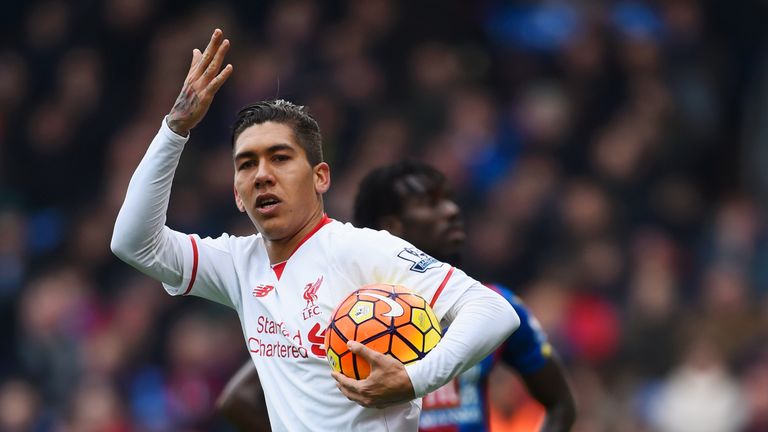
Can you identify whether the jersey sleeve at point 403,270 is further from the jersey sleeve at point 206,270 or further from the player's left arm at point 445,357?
the jersey sleeve at point 206,270

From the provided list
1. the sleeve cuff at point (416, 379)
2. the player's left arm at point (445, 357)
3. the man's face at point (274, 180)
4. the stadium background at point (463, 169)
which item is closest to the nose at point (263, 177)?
the man's face at point (274, 180)

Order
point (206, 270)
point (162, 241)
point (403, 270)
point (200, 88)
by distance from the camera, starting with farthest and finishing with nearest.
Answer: point (206, 270), point (162, 241), point (200, 88), point (403, 270)

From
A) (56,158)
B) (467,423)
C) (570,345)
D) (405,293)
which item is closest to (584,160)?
(570,345)

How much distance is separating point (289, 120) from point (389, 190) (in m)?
1.36

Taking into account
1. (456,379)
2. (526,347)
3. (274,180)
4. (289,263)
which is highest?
(274,180)

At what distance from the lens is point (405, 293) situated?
4336mm

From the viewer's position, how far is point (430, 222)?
5.86 m

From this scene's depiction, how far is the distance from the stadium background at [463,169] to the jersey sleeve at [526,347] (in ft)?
13.7

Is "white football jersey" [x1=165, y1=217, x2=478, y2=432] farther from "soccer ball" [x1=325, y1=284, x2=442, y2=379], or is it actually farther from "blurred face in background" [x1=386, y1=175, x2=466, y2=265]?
"blurred face in background" [x1=386, y1=175, x2=466, y2=265]

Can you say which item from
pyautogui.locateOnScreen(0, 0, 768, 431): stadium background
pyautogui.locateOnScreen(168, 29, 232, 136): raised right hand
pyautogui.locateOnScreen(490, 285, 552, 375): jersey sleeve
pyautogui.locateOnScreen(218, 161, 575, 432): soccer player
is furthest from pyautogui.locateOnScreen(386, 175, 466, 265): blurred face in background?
pyautogui.locateOnScreen(0, 0, 768, 431): stadium background

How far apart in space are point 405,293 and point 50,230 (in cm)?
806

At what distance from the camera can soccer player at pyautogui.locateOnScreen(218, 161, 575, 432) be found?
570 cm

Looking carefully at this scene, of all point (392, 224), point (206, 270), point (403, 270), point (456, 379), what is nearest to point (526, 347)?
point (456, 379)

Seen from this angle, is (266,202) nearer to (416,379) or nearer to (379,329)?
(379,329)
